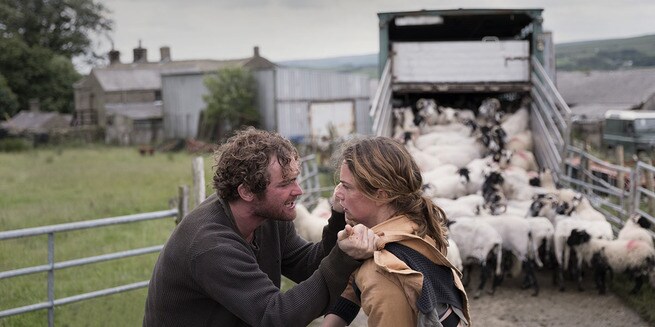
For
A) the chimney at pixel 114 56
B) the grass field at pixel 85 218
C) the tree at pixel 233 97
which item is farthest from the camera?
the chimney at pixel 114 56

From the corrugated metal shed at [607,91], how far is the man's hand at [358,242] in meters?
38.2

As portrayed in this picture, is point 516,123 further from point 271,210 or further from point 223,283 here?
point 223,283

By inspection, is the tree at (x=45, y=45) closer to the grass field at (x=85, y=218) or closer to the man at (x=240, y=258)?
the grass field at (x=85, y=218)

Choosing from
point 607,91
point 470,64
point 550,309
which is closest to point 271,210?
point 550,309

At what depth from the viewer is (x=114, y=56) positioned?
68.9 meters

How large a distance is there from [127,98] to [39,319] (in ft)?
152

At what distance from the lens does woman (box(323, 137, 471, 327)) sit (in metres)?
2.76

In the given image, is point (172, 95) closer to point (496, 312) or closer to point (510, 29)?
point (510, 29)

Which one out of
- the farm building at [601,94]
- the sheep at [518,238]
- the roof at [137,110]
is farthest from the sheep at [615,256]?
the roof at [137,110]

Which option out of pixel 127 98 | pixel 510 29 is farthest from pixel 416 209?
pixel 127 98

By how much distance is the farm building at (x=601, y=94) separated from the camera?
36688 mm

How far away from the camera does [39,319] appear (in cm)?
750

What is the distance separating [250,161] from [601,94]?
46.6 m

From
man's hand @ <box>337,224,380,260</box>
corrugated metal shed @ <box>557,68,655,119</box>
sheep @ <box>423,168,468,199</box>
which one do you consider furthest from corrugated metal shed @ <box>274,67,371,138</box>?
man's hand @ <box>337,224,380,260</box>
